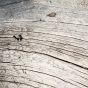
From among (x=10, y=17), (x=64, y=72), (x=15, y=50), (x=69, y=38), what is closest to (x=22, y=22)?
(x=10, y=17)

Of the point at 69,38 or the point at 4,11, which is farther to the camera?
the point at 4,11

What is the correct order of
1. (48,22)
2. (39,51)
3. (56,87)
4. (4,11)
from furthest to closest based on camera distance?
(4,11), (48,22), (39,51), (56,87)

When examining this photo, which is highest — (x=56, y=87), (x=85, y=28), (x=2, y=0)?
(x=2, y=0)

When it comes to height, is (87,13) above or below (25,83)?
above

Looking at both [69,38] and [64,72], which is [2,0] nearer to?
[69,38]

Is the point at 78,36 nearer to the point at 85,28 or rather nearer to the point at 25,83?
the point at 85,28

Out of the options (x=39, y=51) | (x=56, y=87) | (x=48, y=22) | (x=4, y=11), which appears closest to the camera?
(x=56, y=87)

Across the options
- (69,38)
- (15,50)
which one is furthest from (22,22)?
(69,38)
